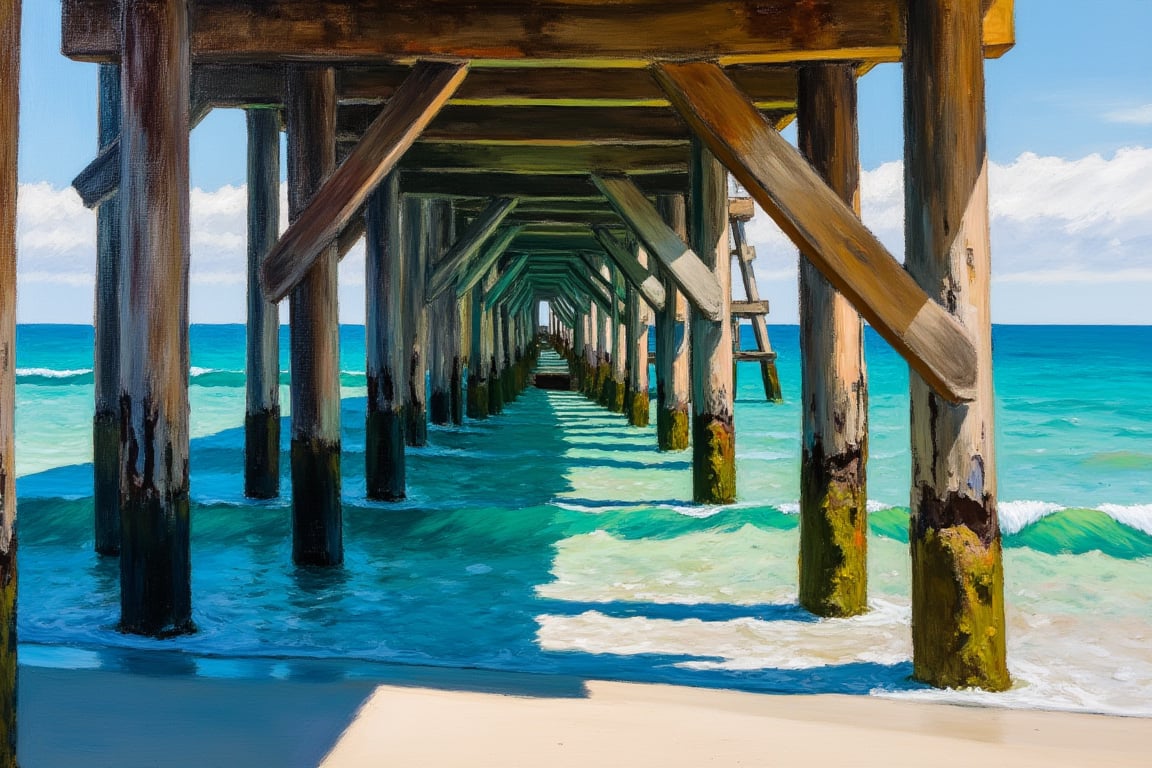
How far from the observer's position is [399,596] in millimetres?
5113

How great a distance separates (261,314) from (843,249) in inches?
177

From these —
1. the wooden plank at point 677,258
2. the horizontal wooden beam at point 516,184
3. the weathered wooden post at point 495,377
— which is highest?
the horizontal wooden beam at point 516,184

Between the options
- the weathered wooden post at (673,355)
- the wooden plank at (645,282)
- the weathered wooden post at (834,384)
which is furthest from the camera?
the weathered wooden post at (673,355)

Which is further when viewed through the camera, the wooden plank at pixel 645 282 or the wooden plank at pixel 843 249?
the wooden plank at pixel 645 282

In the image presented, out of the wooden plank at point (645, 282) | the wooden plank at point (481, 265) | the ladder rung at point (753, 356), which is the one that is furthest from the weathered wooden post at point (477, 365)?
the wooden plank at point (645, 282)

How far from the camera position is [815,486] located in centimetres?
445

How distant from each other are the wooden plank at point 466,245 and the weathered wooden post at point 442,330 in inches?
45.9

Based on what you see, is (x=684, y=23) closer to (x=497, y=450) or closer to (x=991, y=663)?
(x=991, y=663)

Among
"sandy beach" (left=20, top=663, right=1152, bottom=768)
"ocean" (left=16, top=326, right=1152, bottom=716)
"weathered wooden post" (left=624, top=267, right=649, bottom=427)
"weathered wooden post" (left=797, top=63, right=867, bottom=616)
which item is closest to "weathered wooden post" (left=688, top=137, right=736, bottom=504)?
"ocean" (left=16, top=326, right=1152, bottom=716)

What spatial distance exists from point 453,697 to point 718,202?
169 inches

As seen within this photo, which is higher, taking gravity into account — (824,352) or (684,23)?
(684,23)

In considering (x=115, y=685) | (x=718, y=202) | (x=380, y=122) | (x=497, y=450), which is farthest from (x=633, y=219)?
(x=497, y=450)

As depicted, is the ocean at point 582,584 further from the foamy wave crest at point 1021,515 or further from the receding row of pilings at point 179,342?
the receding row of pilings at point 179,342

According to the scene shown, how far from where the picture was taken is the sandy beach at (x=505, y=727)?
8.98ft
